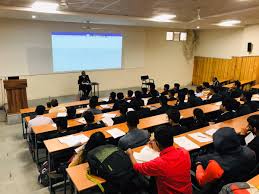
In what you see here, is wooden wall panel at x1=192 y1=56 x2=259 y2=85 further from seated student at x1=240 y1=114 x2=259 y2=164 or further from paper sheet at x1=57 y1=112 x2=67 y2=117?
paper sheet at x1=57 y1=112 x2=67 y2=117

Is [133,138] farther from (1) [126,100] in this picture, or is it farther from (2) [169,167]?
(1) [126,100]

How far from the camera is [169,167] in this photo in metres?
1.97

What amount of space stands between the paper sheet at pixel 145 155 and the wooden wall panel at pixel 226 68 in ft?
27.9

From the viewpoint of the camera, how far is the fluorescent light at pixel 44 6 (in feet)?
17.3

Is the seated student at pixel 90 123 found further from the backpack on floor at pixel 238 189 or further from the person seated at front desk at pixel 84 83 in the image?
the person seated at front desk at pixel 84 83

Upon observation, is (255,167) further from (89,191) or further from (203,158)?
(89,191)

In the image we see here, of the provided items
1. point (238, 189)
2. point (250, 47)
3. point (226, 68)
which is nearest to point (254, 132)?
point (238, 189)

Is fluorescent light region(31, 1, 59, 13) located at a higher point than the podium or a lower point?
higher

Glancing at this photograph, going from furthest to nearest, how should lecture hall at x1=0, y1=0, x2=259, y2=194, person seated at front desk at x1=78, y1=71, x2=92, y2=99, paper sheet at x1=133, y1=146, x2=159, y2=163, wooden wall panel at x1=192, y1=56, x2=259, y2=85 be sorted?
wooden wall panel at x1=192, y1=56, x2=259, y2=85 < person seated at front desk at x1=78, y1=71, x2=92, y2=99 < paper sheet at x1=133, y1=146, x2=159, y2=163 < lecture hall at x1=0, y1=0, x2=259, y2=194

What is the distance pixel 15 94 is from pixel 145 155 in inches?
206

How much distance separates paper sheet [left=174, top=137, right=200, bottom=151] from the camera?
9.68 ft

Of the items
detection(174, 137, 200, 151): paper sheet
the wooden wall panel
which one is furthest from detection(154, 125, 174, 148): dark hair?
the wooden wall panel

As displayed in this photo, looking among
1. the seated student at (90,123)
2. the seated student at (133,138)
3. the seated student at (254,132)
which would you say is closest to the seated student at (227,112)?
the seated student at (254,132)

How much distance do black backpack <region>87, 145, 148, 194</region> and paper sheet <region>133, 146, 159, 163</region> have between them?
27cm
